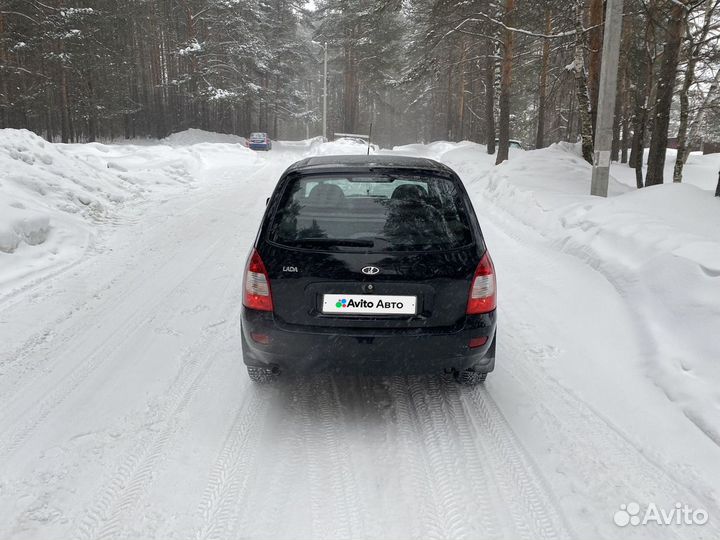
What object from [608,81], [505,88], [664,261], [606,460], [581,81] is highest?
[505,88]

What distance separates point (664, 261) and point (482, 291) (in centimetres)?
275

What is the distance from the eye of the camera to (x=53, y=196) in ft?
28.5

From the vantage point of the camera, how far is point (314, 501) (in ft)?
8.42

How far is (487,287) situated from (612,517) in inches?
55.5

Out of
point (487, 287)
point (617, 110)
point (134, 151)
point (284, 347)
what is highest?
point (617, 110)

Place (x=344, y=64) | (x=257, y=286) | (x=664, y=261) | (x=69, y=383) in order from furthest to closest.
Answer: (x=344, y=64), (x=664, y=261), (x=69, y=383), (x=257, y=286)

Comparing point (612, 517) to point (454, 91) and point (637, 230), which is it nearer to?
point (637, 230)

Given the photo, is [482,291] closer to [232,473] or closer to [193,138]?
[232,473]

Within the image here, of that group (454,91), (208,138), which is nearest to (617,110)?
(454,91)

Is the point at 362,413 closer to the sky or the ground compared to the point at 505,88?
closer to the ground

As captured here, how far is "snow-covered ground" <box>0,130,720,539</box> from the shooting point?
8.21 ft

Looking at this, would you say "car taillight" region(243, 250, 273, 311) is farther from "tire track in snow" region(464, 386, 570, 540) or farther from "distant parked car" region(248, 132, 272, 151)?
"distant parked car" region(248, 132, 272, 151)

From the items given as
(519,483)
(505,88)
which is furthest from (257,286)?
(505,88)

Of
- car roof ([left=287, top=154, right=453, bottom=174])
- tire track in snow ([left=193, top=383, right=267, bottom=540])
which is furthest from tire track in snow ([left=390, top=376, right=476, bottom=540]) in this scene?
car roof ([left=287, top=154, right=453, bottom=174])
